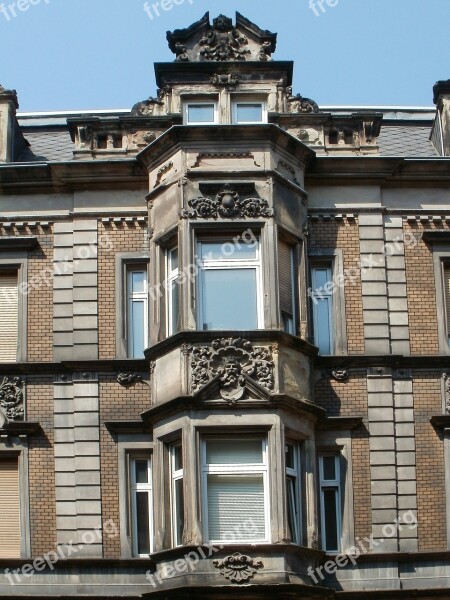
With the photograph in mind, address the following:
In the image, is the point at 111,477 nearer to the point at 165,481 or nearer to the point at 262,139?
the point at 165,481

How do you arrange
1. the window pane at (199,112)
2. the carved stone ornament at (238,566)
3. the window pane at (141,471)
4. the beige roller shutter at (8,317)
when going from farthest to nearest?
the window pane at (199,112)
the beige roller shutter at (8,317)
the window pane at (141,471)
the carved stone ornament at (238,566)

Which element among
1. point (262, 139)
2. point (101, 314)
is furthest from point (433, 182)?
point (101, 314)

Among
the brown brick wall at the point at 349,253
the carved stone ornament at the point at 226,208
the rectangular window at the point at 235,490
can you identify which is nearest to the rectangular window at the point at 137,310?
the carved stone ornament at the point at 226,208

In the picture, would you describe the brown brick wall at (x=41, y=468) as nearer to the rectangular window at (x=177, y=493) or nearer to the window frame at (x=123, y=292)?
the window frame at (x=123, y=292)

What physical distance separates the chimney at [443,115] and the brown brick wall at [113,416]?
772 centimetres

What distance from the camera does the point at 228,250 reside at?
24172 mm

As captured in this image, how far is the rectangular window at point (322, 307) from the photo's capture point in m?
24.9

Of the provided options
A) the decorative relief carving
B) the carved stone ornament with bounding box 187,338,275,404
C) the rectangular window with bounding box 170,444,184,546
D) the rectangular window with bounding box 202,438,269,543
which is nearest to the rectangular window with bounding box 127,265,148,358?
the carved stone ornament with bounding box 187,338,275,404

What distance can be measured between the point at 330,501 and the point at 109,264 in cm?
576

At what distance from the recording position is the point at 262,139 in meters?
24.7

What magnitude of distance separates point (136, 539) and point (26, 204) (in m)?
6.57

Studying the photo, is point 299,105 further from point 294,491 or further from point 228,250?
point 294,491

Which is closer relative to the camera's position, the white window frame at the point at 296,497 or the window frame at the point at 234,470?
the window frame at the point at 234,470

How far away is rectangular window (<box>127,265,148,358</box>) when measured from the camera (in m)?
24.8
